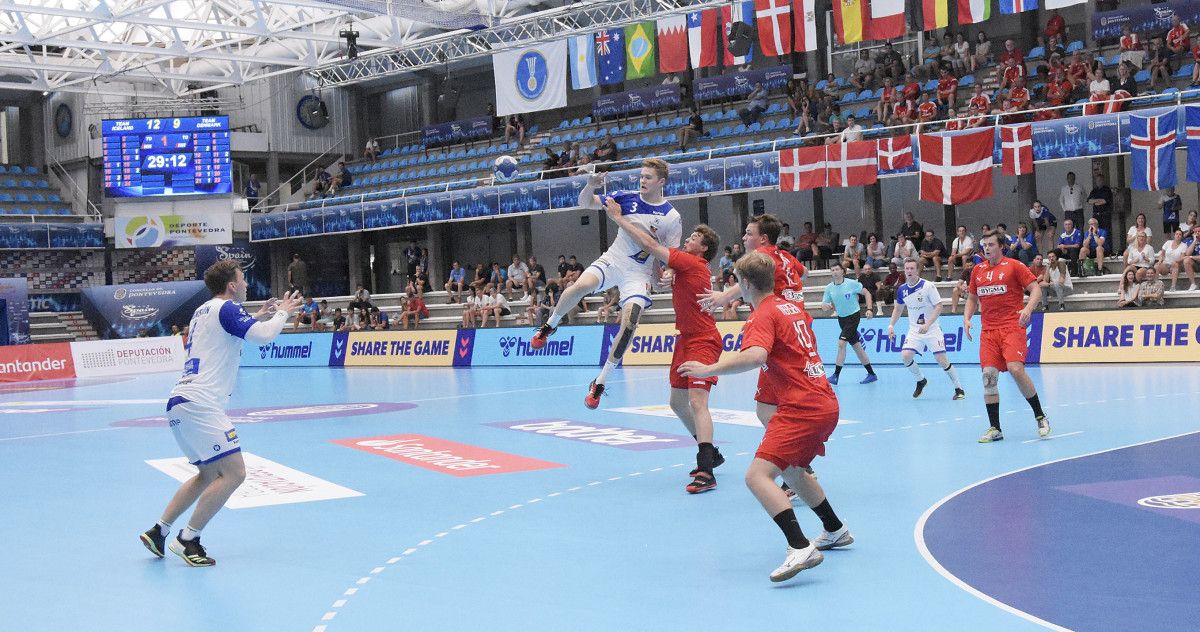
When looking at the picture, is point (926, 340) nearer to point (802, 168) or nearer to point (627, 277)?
point (627, 277)

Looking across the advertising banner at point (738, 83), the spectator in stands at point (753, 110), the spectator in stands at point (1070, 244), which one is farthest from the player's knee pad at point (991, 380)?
the advertising banner at point (738, 83)

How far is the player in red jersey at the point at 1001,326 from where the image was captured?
10.7 m

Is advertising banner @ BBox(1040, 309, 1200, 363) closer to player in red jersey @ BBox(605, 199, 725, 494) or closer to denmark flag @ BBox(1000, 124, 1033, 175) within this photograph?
denmark flag @ BBox(1000, 124, 1033, 175)

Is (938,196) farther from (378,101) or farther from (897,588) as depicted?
(378,101)

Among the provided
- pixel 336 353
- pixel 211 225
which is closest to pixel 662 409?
pixel 336 353

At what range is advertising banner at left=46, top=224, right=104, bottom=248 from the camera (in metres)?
40.5

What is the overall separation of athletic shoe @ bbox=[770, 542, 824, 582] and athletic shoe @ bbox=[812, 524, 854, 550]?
1.97ft

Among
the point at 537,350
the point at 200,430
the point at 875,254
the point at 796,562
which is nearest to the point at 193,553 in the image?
the point at 200,430

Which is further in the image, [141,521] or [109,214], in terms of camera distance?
[109,214]

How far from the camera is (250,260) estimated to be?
44.0 metres

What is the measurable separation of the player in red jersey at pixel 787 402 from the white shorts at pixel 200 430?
2828 millimetres

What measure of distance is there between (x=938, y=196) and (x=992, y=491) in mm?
18083

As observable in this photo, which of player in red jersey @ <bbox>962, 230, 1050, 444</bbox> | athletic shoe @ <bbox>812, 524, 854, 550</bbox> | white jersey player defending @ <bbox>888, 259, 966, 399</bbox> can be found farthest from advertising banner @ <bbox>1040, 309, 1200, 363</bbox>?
athletic shoe @ <bbox>812, 524, 854, 550</bbox>

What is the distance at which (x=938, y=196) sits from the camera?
995 inches
